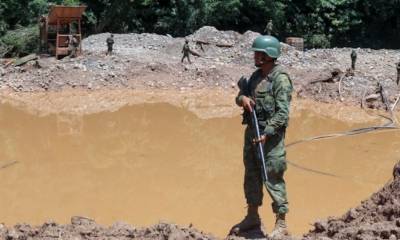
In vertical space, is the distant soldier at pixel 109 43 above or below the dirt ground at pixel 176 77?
above

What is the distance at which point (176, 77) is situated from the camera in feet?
55.8

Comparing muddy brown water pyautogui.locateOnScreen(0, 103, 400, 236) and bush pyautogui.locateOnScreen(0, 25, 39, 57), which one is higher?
bush pyautogui.locateOnScreen(0, 25, 39, 57)

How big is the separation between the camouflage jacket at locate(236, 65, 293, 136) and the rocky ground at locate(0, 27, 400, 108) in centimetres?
961

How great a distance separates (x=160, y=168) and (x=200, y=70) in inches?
319

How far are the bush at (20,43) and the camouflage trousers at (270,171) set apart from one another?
15809 millimetres

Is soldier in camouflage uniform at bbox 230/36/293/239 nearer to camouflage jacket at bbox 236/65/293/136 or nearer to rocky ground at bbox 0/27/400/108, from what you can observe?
camouflage jacket at bbox 236/65/293/136

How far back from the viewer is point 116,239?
5.50 metres

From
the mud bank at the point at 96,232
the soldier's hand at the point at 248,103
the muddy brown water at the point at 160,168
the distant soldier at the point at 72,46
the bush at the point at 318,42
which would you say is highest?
the soldier's hand at the point at 248,103

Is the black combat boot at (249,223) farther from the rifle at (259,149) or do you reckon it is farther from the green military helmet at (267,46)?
the green military helmet at (267,46)

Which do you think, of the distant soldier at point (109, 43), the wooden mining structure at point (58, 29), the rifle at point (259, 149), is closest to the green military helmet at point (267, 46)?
the rifle at point (259, 149)

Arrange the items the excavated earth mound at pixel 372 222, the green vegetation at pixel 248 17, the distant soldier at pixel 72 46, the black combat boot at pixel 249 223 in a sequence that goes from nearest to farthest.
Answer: the excavated earth mound at pixel 372 222 < the black combat boot at pixel 249 223 < the distant soldier at pixel 72 46 < the green vegetation at pixel 248 17

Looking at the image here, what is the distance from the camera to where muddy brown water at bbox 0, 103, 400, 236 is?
7621 millimetres

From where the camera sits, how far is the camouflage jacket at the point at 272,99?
567cm

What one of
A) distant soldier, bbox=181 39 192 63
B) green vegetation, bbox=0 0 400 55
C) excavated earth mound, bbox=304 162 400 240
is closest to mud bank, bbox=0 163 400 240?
excavated earth mound, bbox=304 162 400 240
